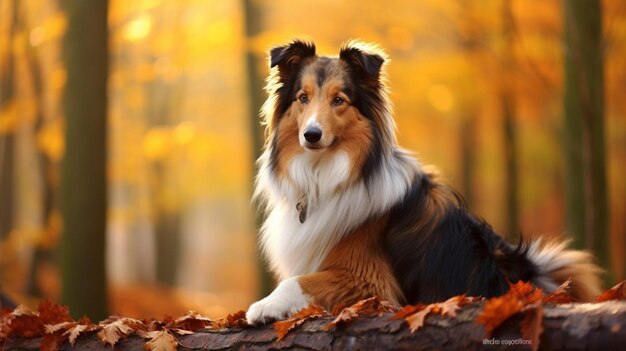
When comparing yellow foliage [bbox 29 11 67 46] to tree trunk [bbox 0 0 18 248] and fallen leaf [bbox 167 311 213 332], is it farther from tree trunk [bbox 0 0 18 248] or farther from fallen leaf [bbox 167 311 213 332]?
Answer: fallen leaf [bbox 167 311 213 332]

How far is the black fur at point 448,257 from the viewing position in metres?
5.04

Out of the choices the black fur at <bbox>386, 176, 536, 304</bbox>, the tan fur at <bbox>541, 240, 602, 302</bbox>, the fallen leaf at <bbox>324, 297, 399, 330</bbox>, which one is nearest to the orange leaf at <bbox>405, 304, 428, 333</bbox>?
the fallen leaf at <bbox>324, 297, 399, 330</bbox>

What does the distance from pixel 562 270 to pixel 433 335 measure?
2259 millimetres

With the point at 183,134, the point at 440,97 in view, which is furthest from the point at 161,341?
the point at 440,97

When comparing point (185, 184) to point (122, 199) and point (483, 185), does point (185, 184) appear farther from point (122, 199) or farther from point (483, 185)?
point (483, 185)

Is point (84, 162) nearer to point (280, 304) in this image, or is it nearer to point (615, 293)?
point (280, 304)

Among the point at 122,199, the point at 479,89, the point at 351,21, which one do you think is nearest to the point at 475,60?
the point at 479,89

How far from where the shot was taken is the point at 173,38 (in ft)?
58.3

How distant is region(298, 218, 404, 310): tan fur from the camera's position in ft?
16.3

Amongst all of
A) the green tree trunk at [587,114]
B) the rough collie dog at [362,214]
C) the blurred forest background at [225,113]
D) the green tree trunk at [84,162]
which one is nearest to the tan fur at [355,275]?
the rough collie dog at [362,214]

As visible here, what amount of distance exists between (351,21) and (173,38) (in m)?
4.19

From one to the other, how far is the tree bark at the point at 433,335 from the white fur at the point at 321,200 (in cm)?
116

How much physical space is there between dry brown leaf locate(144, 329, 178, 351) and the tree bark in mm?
50

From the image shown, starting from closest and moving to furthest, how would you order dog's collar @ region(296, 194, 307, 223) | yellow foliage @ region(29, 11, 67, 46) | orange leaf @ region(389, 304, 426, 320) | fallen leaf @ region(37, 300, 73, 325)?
orange leaf @ region(389, 304, 426, 320)
fallen leaf @ region(37, 300, 73, 325)
dog's collar @ region(296, 194, 307, 223)
yellow foliage @ region(29, 11, 67, 46)
